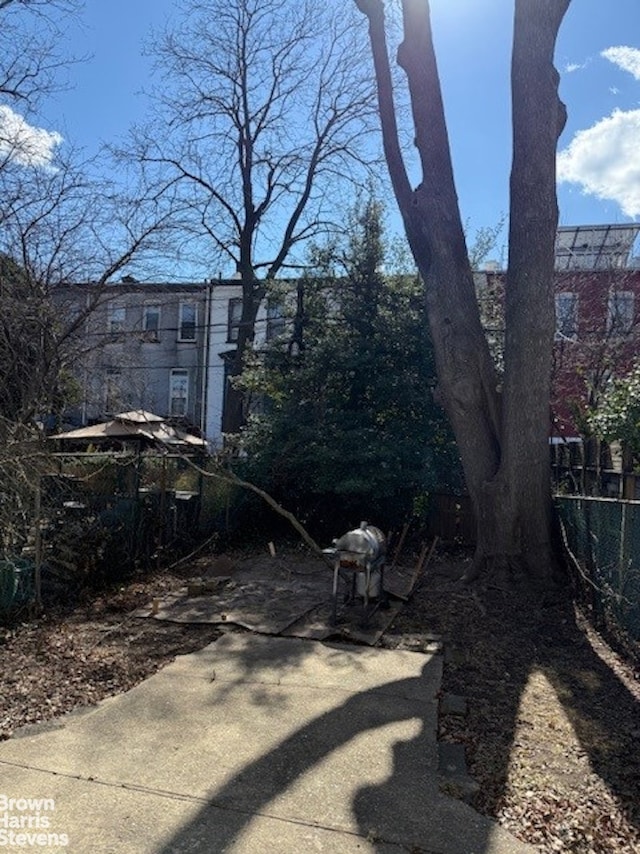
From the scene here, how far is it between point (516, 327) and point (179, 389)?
2084cm

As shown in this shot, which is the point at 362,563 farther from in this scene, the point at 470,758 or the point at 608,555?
the point at 470,758

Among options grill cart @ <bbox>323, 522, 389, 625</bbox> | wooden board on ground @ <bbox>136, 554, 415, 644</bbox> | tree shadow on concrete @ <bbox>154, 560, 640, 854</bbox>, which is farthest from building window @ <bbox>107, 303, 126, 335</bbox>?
tree shadow on concrete @ <bbox>154, 560, 640, 854</bbox>

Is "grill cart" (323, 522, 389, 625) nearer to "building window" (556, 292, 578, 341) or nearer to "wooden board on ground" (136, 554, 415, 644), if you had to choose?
"wooden board on ground" (136, 554, 415, 644)

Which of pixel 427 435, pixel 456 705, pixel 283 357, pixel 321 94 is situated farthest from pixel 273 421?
pixel 321 94

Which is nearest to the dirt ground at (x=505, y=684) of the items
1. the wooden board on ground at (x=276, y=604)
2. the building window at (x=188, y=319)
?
the wooden board on ground at (x=276, y=604)

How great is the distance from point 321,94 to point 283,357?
11.5 metres

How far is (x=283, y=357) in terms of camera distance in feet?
40.7

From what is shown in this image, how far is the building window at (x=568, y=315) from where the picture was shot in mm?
16009

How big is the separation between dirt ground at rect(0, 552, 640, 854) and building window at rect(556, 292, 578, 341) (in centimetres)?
1050

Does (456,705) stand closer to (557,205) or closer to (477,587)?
(477,587)

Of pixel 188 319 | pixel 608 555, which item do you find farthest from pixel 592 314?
pixel 188 319

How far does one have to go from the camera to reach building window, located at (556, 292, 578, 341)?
16.0 meters

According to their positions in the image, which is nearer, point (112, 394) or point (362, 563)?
point (362, 563)

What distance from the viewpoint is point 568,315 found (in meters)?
16.4
